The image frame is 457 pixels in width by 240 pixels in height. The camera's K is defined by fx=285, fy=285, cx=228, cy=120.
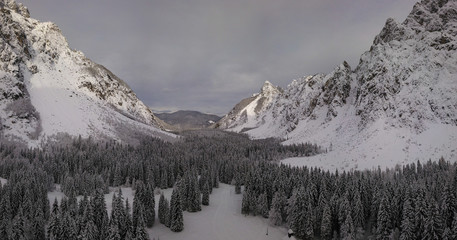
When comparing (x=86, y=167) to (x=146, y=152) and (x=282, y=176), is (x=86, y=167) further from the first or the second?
(x=282, y=176)

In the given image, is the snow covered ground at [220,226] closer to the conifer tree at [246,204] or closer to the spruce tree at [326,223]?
the conifer tree at [246,204]

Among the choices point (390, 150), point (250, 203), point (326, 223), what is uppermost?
point (390, 150)

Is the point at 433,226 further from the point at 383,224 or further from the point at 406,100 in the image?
the point at 406,100

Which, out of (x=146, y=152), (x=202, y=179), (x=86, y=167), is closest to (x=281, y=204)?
(x=202, y=179)

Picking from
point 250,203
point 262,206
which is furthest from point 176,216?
point 262,206

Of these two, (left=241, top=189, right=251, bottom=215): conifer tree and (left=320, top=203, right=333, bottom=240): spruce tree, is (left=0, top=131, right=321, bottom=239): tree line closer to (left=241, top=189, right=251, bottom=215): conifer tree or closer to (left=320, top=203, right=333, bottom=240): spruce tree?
(left=241, top=189, right=251, bottom=215): conifer tree

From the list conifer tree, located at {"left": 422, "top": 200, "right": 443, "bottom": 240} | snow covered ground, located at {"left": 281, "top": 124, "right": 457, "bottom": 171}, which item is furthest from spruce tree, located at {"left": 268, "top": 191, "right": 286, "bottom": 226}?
snow covered ground, located at {"left": 281, "top": 124, "right": 457, "bottom": 171}

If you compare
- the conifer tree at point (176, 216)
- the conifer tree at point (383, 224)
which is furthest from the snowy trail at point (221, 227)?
the conifer tree at point (383, 224)
